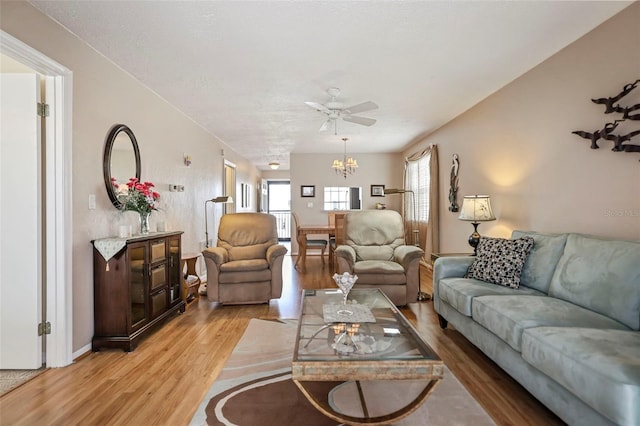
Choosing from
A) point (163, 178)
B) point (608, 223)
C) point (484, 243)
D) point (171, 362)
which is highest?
point (163, 178)

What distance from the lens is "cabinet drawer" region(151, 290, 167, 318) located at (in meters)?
3.09

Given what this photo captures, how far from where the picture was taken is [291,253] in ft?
26.6

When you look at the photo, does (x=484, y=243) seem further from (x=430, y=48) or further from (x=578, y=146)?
(x=430, y=48)

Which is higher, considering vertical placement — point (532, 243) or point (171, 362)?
point (532, 243)

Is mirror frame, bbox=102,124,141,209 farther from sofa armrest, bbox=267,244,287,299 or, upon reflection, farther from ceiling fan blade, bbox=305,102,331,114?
ceiling fan blade, bbox=305,102,331,114

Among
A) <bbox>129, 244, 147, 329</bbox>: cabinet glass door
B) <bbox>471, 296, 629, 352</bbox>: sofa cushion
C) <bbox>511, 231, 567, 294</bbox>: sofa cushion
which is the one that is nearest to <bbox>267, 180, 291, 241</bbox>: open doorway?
<bbox>129, 244, 147, 329</bbox>: cabinet glass door

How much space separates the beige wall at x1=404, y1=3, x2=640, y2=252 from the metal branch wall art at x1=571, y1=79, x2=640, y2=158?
42mm

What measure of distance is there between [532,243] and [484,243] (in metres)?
0.38

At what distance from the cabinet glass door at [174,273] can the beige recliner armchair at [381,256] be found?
5.91 ft

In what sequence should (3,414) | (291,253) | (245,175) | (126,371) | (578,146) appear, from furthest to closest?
(245,175)
(291,253)
(578,146)
(126,371)
(3,414)

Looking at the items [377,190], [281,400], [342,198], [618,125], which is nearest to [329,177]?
[342,198]

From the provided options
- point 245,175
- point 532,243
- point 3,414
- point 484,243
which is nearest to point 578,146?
point 532,243

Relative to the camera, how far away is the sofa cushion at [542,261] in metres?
2.55

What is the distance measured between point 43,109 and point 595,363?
3601 mm
